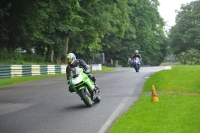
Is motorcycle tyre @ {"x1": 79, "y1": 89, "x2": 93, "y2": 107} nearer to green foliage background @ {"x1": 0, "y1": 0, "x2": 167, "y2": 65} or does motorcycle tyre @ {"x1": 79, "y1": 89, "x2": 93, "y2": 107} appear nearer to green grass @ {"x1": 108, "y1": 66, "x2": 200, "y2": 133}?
green grass @ {"x1": 108, "y1": 66, "x2": 200, "y2": 133}

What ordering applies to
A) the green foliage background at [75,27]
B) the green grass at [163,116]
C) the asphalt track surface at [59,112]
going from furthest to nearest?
the green foliage background at [75,27] < the asphalt track surface at [59,112] < the green grass at [163,116]

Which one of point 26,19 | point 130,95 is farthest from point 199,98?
point 26,19

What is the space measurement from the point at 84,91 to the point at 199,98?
3889mm

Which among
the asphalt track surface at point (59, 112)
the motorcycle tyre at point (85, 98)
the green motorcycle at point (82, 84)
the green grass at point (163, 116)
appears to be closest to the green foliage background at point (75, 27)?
the asphalt track surface at point (59, 112)

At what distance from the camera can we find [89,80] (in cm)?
1124

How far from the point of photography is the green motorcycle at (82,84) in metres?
10.7

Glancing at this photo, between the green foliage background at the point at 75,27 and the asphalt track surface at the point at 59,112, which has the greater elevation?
the green foliage background at the point at 75,27

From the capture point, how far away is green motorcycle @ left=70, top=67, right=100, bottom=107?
10671mm

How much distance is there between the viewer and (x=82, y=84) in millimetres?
10805

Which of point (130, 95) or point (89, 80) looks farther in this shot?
point (130, 95)

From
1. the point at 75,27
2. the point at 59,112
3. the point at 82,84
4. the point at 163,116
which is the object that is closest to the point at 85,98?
the point at 82,84

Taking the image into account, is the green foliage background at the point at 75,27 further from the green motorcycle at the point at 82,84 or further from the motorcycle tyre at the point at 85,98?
the motorcycle tyre at the point at 85,98

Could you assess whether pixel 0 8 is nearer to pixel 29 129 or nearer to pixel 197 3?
pixel 29 129

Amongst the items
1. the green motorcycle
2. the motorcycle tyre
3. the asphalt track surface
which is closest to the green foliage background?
the asphalt track surface
